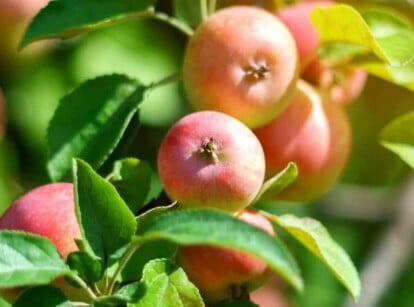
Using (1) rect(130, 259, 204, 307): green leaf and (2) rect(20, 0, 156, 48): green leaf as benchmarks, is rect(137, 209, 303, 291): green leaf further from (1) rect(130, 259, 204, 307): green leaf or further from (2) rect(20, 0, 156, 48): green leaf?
(2) rect(20, 0, 156, 48): green leaf

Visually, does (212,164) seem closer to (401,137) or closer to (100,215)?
(100,215)

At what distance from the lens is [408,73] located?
136cm

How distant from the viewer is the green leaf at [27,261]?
3.22ft

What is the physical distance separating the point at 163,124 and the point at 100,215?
3.49ft

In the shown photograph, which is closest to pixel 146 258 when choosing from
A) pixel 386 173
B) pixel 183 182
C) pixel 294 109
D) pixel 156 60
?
pixel 183 182

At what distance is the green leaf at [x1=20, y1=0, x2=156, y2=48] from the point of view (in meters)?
1.33

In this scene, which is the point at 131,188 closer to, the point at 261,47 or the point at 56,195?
the point at 56,195

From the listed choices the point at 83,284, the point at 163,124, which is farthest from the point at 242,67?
the point at 163,124

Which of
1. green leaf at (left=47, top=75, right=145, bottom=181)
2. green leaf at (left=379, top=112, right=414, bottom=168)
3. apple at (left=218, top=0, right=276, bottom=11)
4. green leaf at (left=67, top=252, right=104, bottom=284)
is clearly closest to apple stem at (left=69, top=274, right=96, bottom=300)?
green leaf at (left=67, top=252, right=104, bottom=284)

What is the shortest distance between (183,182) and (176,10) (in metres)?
0.40

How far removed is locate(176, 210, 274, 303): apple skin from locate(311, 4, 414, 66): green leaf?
24 cm

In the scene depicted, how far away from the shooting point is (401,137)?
4.57 ft

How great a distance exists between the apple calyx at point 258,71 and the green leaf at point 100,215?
26 centimetres

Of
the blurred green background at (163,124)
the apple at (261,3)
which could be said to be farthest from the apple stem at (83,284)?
the blurred green background at (163,124)
